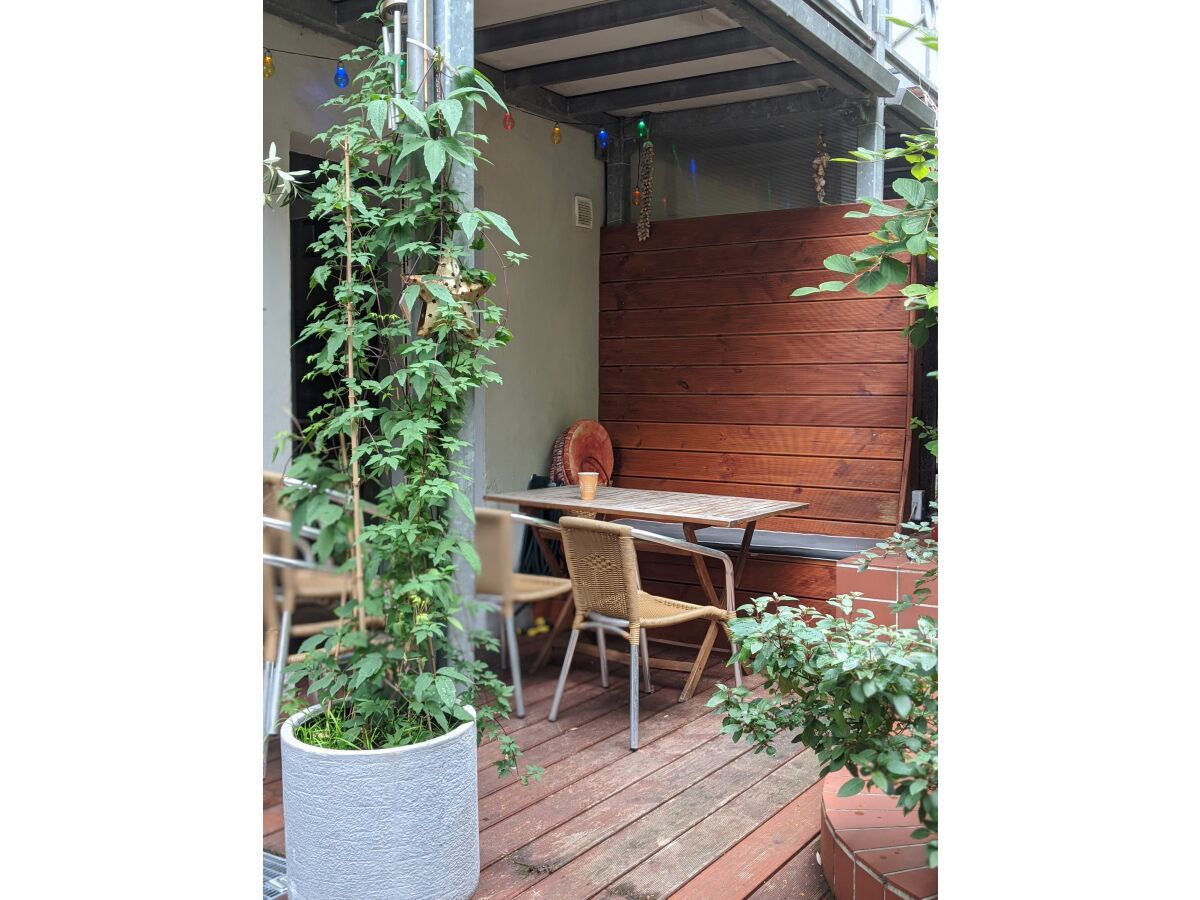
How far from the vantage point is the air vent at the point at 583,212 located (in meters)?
5.15

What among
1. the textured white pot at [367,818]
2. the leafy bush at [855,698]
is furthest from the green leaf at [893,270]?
the textured white pot at [367,818]

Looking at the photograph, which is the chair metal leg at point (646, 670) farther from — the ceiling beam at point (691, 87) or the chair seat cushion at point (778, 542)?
the ceiling beam at point (691, 87)

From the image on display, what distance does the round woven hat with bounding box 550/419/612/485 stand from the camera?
16.1ft

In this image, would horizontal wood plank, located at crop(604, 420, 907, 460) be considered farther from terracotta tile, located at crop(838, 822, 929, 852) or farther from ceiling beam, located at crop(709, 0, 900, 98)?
terracotta tile, located at crop(838, 822, 929, 852)

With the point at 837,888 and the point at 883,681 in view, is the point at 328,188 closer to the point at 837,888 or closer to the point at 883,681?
the point at 883,681

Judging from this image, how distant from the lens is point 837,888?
85.8 inches

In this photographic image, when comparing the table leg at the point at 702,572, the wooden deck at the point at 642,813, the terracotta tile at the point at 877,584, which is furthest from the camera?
the table leg at the point at 702,572

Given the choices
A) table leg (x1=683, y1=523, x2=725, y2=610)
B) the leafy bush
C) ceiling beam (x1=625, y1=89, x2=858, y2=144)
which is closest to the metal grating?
the leafy bush

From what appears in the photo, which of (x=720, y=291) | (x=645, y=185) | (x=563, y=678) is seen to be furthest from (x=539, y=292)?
(x=563, y=678)

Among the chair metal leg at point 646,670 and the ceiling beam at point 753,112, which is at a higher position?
the ceiling beam at point 753,112

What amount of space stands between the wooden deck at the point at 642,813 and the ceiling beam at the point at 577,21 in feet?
8.29

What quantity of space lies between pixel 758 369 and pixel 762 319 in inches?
9.7

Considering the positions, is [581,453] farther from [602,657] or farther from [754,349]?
[602,657]

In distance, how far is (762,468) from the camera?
5031mm
